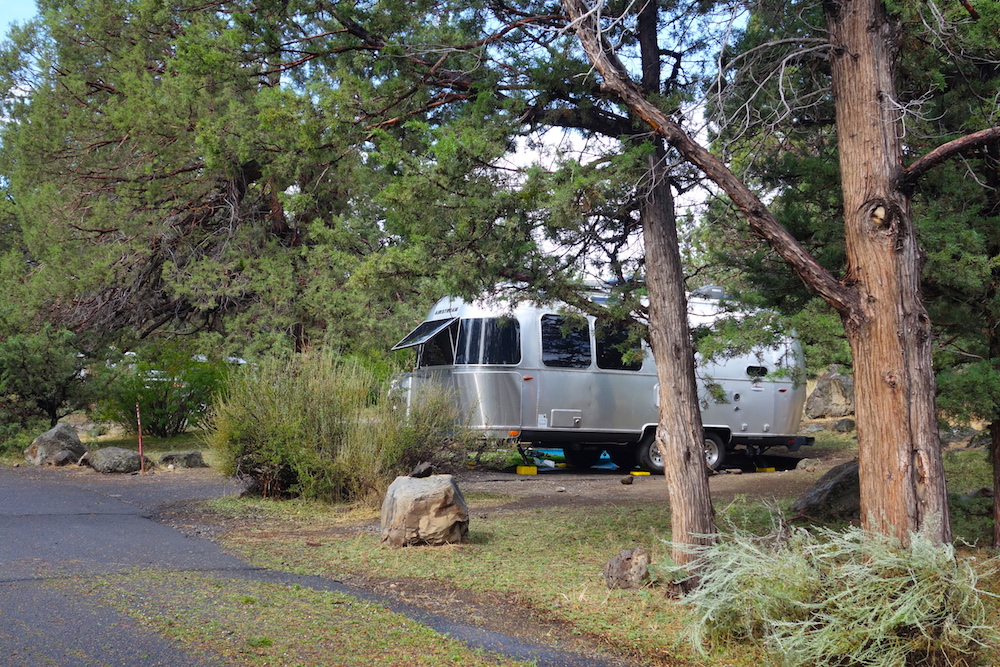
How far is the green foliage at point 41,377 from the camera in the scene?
50.2ft

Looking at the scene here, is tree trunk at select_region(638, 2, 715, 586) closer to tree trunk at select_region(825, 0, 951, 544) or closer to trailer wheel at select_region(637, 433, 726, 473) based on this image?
tree trunk at select_region(825, 0, 951, 544)

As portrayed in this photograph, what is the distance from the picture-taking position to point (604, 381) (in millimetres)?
A: 14148

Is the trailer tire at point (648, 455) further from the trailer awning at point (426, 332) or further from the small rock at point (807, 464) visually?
the trailer awning at point (426, 332)

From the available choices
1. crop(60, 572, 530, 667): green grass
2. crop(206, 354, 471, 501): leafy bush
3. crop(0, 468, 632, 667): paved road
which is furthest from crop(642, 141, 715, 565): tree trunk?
crop(206, 354, 471, 501): leafy bush

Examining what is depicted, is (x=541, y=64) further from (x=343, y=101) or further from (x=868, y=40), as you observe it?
(x=868, y=40)

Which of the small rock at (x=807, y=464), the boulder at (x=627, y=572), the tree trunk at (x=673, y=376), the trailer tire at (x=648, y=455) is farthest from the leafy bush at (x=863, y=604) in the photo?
the trailer tire at (x=648, y=455)

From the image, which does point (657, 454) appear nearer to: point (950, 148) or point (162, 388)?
point (162, 388)

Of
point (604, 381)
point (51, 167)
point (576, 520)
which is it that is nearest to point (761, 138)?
point (576, 520)

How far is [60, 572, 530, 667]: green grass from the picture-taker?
4.40 metres

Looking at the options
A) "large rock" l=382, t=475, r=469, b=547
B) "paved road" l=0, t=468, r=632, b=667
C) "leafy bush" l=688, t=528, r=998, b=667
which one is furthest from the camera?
"large rock" l=382, t=475, r=469, b=547

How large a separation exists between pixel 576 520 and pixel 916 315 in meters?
4.65

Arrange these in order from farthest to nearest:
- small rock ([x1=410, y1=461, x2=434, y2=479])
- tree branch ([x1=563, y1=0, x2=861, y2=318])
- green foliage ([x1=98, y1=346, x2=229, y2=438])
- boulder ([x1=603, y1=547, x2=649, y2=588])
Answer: green foliage ([x1=98, y1=346, x2=229, y2=438])
small rock ([x1=410, y1=461, x2=434, y2=479])
boulder ([x1=603, y1=547, x2=649, y2=588])
tree branch ([x1=563, y1=0, x2=861, y2=318])

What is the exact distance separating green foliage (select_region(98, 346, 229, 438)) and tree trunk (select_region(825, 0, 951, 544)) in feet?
46.7

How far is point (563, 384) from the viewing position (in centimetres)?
1380
